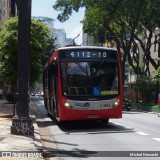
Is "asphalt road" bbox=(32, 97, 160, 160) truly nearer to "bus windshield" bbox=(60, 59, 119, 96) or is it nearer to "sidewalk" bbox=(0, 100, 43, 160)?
"sidewalk" bbox=(0, 100, 43, 160)

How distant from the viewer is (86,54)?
20.0 m

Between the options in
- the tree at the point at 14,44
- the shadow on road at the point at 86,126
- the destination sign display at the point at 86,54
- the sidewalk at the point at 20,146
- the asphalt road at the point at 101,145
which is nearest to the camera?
the sidewalk at the point at 20,146

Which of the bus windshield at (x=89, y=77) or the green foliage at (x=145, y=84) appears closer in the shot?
the bus windshield at (x=89, y=77)

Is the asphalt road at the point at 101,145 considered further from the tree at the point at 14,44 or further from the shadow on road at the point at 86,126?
the tree at the point at 14,44

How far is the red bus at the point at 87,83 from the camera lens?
19.5m

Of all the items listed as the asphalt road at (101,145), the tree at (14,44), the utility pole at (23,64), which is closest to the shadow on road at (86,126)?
the asphalt road at (101,145)

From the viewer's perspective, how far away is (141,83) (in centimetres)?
5591

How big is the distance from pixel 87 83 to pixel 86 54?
4.22 ft

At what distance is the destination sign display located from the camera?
65.3 feet

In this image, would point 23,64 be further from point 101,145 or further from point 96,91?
point 96,91

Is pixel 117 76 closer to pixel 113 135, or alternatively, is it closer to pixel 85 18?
pixel 113 135

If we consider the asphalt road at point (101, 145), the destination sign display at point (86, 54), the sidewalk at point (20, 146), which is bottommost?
the asphalt road at point (101, 145)

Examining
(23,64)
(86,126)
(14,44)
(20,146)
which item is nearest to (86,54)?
(86,126)

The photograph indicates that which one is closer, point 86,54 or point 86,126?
point 86,54
